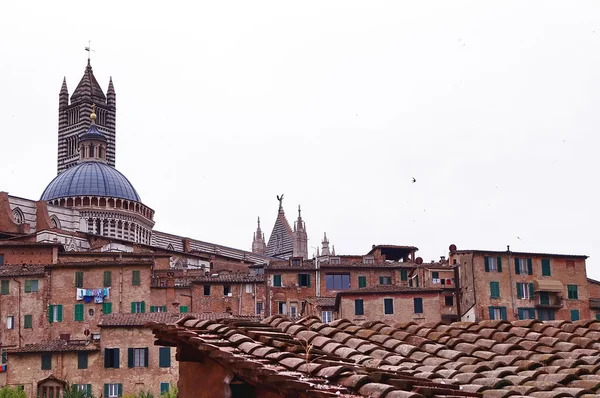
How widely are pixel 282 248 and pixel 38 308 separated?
6043 centimetres

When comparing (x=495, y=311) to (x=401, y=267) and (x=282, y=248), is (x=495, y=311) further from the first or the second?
(x=282, y=248)

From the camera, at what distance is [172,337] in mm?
7980

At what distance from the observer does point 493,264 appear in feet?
160

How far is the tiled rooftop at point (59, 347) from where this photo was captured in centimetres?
4331

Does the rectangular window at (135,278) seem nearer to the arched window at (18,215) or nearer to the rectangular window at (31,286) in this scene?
the rectangular window at (31,286)

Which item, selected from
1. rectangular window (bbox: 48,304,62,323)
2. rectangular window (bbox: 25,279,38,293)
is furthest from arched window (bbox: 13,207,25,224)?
rectangular window (bbox: 48,304,62,323)

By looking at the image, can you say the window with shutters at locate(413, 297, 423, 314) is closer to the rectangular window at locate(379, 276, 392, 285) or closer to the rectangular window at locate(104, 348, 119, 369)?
the rectangular window at locate(379, 276, 392, 285)

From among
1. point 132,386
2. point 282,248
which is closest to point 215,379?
point 132,386

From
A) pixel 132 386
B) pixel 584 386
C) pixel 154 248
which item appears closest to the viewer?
pixel 584 386

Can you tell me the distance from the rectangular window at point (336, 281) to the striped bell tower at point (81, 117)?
5937cm

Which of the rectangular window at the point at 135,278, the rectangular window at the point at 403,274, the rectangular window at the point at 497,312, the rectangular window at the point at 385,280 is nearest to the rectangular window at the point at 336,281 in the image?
the rectangular window at the point at 385,280

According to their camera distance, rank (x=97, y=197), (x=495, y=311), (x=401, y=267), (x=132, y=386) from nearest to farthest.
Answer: (x=132, y=386) → (x=495, y=311) → (x=401, y=267) → (x=97, y=197)

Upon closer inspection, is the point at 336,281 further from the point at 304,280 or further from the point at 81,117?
the point at 81,117

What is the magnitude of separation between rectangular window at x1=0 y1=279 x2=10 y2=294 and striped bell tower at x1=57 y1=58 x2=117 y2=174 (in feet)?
191
